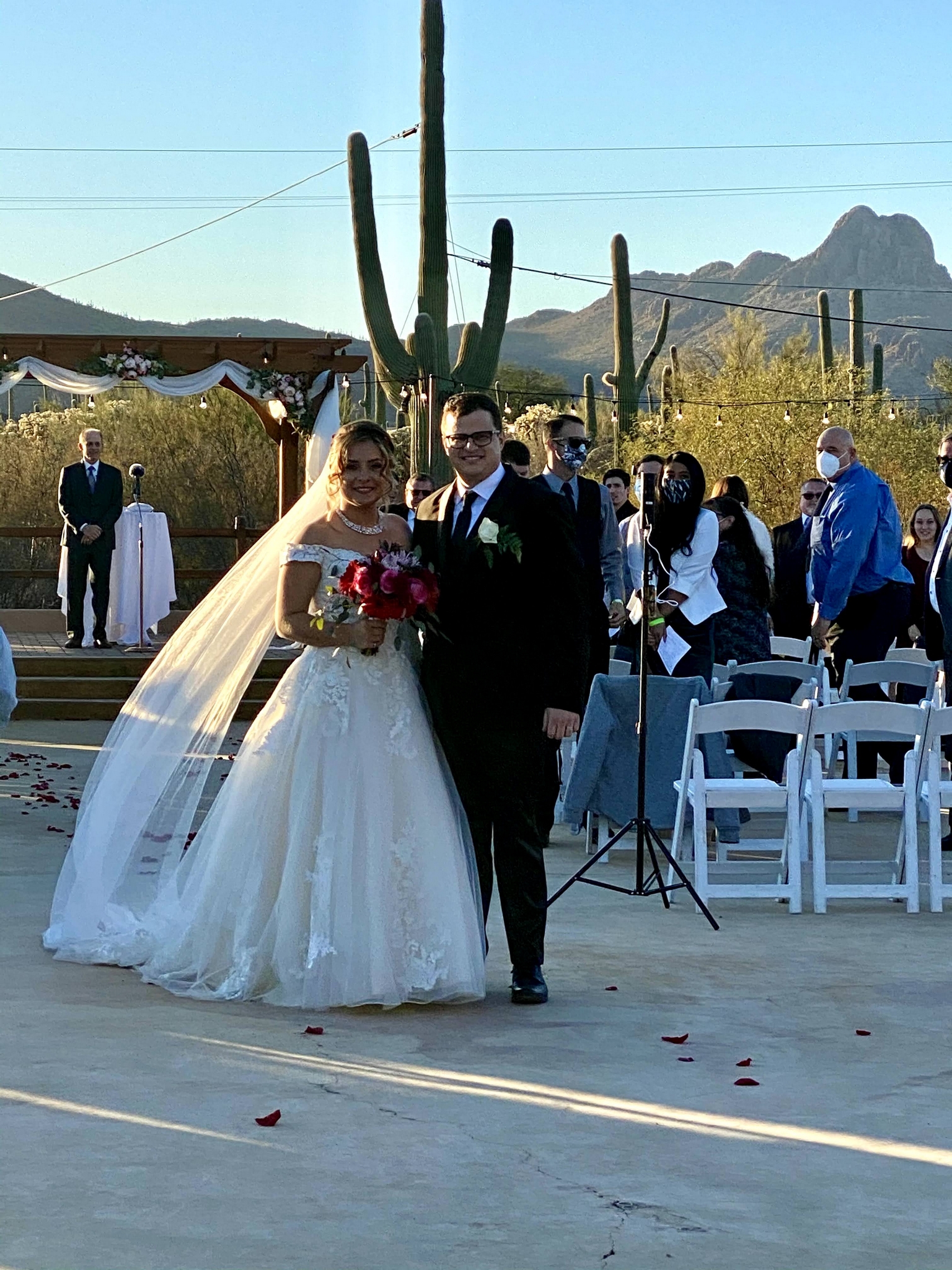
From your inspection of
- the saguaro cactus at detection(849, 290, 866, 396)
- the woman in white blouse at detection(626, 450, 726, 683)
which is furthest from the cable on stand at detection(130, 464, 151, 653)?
the saguaro cactus at detection(849, 290, 866, 396)

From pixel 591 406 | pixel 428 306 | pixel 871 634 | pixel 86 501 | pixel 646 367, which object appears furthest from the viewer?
pixel 591 406

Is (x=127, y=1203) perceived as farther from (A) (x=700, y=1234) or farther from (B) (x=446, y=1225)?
(A) (x=700, y=1234)

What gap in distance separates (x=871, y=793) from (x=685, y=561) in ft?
5.99

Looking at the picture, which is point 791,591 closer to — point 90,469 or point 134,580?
point 90,469

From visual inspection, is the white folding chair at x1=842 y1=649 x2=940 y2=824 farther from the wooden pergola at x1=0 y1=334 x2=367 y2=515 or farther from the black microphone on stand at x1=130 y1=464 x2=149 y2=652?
the wooden pergola at x1=0 y1=334 x2=367 y2=515

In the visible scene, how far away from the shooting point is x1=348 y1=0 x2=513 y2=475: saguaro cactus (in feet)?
75.2

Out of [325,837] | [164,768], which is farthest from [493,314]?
[325,837]

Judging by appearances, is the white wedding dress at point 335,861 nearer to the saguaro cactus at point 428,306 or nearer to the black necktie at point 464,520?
the black necktie at point 464,520

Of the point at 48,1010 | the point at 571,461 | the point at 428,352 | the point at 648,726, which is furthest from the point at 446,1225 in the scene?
the point at 428,352

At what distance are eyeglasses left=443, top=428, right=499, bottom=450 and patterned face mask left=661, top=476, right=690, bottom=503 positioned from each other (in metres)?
3.34

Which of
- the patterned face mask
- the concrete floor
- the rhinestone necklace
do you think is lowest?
the concrete floor

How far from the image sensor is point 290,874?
5988mm

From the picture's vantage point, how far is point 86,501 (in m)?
19.2

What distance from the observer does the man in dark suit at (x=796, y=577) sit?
12.6 meters
